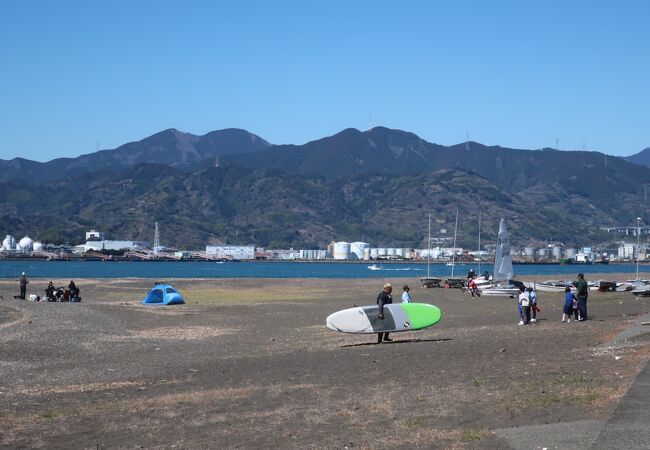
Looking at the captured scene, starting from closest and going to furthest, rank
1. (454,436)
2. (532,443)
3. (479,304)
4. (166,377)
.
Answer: (532,443)
(454,436)
(166,377)
(479,304)

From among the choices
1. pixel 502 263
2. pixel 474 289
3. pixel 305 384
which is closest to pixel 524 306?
pixel 305 384

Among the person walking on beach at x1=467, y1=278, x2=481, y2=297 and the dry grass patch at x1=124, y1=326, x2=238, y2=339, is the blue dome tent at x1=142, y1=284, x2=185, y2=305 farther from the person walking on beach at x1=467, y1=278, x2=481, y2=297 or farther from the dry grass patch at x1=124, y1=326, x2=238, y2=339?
the person walking on beach at x1=467, y1=278, x2=481, y2=297

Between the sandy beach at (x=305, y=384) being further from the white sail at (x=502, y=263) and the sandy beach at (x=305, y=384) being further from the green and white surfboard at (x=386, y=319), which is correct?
the white sail at (x=502, y=263)

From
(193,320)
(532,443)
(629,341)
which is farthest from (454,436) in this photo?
(193,320)

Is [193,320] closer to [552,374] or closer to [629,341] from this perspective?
[629,341]

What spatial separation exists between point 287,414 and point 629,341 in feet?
36.6

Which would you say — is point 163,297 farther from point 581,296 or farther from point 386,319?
point 386,319

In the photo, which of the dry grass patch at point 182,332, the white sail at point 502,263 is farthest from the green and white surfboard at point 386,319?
the white sail at point 502,263

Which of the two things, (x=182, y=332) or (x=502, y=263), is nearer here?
(x=182, y=332)

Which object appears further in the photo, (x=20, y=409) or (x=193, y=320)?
(x=193, y=320)

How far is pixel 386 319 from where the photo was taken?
28.9 metres

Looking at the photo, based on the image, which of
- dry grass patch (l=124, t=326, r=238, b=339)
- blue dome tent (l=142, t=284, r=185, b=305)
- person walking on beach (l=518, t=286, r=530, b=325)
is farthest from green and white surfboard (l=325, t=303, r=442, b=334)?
blue dome tent (l=142, t=284, r=185, b=305)

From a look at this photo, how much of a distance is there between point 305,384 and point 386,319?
975cm

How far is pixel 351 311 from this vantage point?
2927 centimetres
